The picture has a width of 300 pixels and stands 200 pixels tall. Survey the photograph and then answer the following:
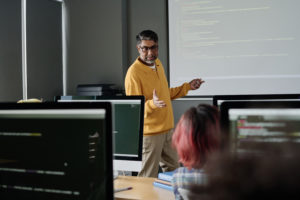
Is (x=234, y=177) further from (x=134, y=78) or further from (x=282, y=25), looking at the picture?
(x=282, y=25)

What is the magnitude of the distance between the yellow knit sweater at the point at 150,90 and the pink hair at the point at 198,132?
4.80ft

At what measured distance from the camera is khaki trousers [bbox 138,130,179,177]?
2.58 m

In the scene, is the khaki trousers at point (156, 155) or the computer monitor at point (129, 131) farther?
the khaki trousers at point (156, 155)

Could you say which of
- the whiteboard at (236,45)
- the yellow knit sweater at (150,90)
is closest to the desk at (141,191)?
the yellow knit sweater at (150,90)

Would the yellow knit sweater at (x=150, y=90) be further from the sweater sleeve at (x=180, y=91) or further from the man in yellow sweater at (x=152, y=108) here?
the sweater sleeve at (x=180, y=91)

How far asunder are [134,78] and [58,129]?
1.76m

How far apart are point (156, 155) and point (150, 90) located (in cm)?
54

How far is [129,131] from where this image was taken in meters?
1.68

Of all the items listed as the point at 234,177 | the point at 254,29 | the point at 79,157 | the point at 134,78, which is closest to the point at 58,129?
the point at 79,157

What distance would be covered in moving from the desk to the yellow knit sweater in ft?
2.67

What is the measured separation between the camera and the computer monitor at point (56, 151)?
0.89m

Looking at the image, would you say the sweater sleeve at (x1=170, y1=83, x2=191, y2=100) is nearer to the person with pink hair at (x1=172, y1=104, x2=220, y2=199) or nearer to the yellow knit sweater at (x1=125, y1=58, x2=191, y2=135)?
the yellow knit sweater at (x1=125, y1=58, x2=191, y2=135)

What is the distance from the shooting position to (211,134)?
1.04m

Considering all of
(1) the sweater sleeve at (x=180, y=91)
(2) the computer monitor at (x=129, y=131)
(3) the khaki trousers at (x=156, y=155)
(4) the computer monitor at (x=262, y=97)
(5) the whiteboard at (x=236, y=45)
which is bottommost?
(3) the khaki trousers at (x=156, y=155)
